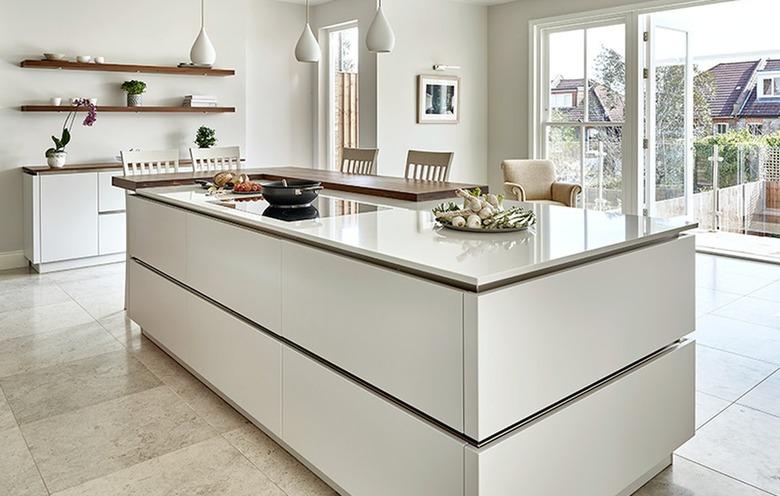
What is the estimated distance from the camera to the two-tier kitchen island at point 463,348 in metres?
1.49

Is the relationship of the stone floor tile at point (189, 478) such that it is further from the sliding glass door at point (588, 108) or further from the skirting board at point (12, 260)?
the sliding glass door at point (588, 108)

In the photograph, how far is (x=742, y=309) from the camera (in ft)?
13.2

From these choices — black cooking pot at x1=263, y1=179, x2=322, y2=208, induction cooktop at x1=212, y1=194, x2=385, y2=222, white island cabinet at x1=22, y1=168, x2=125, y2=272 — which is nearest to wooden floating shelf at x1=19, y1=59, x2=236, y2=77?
white island cabinet at x1=22, y1=168, x2=125, y2=272

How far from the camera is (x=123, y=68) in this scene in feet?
18.2

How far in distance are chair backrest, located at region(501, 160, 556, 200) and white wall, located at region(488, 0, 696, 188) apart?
2.49ft

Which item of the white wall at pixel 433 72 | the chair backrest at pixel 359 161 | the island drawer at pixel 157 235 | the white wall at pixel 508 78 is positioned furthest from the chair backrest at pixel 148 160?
the white wall at pixel 508 78

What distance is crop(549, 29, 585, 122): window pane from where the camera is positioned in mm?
6387

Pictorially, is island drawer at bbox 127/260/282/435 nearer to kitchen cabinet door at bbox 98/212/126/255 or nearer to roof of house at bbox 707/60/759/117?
kitchen cabinet door at bbox 98/212/126/255

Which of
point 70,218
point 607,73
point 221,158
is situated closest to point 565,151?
point 607,73

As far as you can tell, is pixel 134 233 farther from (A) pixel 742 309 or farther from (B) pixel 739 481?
(A) pixel 742 309

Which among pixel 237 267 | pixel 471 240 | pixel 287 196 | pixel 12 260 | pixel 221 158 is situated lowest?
pixel 12 260

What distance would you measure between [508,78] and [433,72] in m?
0.91

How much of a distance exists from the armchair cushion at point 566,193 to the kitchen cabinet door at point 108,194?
3.97 metres

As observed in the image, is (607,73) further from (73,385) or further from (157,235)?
(73,385)
